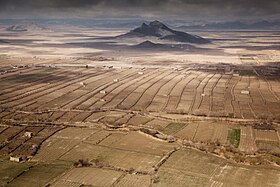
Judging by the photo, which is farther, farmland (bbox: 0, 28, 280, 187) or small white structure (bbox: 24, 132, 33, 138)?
small white structure (bbox: 24, 132, 33, 138)

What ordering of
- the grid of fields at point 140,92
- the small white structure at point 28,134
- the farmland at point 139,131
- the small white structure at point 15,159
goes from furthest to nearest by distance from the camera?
the grid of fields at point 140,92 < the small white structure at point 28,134 < the small white structure at point 15,159 < the farmland at point 139,131

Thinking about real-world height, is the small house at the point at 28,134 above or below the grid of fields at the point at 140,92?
below

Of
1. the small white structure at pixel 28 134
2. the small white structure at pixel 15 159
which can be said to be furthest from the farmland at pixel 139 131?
the small white structure at pixel 15 159

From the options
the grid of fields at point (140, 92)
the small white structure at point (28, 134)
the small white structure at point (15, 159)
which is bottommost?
the small white structure at point (15, 159)

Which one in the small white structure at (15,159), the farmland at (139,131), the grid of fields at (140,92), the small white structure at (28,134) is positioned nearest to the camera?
the farmland at (139,131)

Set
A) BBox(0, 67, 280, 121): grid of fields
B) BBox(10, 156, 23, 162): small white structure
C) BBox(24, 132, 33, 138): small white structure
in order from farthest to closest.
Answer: BBox(0, 67, 280, 121): grid of fields
BBox(24, 132, 33, 138): small white structure
BBox(10, 156, 23, 162): small white structure

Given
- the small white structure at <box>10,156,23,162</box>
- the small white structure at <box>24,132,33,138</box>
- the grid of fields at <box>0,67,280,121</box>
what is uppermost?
the grid of fields at <box>0,67,280,121</box>

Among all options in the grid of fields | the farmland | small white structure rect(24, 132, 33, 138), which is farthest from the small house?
the grid of fields

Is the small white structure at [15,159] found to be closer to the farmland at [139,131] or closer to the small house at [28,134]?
the farmland at [139,131]

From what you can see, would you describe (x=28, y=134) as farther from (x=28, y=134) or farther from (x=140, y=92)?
(x=140, y=92)

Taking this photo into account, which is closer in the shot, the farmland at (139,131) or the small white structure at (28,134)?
the farmland at (139,131)

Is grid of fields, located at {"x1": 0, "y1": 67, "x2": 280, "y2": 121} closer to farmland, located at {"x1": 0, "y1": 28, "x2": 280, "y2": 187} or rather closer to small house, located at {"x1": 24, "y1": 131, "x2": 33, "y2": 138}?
farmland, located at {"x1": 0, "y1": 28, "x2": 280, "y2": 187}

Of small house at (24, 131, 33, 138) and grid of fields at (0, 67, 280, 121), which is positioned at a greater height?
grid of fields at (0, 67, 280, 121)
